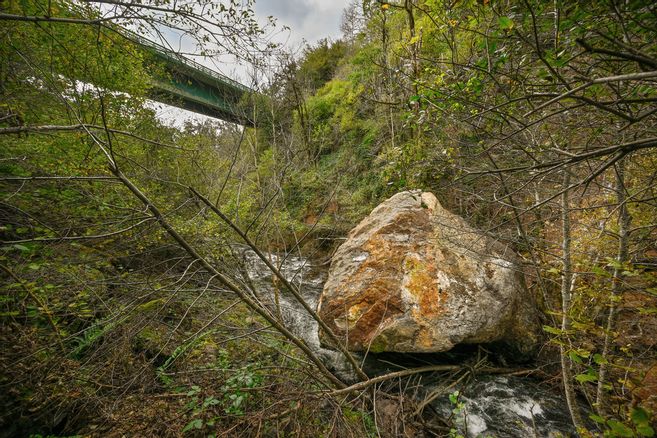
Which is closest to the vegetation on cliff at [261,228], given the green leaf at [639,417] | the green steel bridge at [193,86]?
the green leaf at [639,417]

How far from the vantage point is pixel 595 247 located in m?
3.05

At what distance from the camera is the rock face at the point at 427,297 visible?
3628 mm

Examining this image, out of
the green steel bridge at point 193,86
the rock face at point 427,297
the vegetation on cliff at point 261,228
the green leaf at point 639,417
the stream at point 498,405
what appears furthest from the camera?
the rock face at point 427,297

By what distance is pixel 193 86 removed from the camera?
33.7 ft

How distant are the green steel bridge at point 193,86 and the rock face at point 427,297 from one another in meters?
2.91

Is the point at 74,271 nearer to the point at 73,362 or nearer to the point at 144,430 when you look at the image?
the point at 73,362

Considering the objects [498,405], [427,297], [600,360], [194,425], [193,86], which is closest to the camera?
[600,360]

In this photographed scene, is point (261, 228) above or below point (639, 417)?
above

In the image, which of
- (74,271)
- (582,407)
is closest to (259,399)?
(74,271)

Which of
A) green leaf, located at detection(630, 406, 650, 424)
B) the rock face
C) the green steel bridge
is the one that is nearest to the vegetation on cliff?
green leaf, located at detection(630, 406, 650, 424)

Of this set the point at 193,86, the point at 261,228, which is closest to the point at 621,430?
the point at 261,228

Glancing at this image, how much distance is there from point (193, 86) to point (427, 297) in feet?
37.4

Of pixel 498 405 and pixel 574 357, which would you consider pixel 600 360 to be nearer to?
pixel 574 357

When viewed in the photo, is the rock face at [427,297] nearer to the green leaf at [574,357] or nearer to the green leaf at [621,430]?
the green leaf at [574,357]
